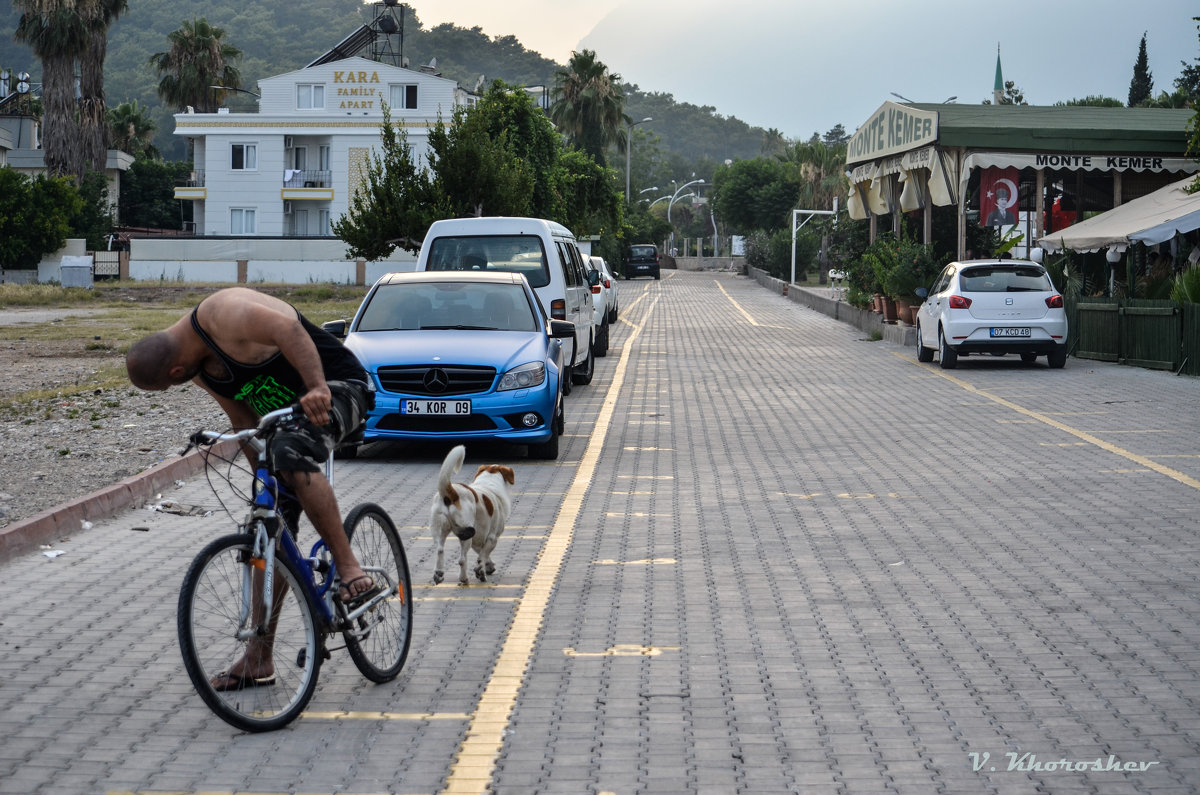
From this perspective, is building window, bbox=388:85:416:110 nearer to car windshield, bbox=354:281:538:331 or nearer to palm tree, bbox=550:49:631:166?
palm tree, bbox=550:49:631:166

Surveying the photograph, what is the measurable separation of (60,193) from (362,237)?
27.1 m

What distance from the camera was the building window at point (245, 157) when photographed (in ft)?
234

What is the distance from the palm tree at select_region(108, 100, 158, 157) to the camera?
84125mm

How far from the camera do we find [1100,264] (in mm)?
28312

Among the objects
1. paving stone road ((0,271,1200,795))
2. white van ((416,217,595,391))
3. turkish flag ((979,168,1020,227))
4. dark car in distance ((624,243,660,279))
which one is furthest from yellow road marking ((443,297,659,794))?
dark car in distance ((624,243,660,279))

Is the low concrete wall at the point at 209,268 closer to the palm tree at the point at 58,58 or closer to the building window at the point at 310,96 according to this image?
the palm tree at the point at 58,58

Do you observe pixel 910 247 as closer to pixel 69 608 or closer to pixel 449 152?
pixel 449 152

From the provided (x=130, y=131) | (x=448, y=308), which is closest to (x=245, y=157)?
(x=130, y=131)

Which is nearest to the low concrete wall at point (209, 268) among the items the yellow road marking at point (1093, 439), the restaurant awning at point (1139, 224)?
the restaurant awning at point (1139, 224)

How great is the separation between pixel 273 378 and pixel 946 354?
17.8m

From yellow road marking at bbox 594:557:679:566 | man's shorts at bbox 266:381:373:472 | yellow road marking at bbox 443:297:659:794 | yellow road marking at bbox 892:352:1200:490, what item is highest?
man's shorts at bbox 266:381:373:472

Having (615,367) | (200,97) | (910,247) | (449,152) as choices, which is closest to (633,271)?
(200,97)

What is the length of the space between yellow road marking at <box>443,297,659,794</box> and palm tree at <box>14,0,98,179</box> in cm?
5624

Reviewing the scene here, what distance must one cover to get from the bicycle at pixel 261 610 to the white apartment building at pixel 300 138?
67.3 metres
